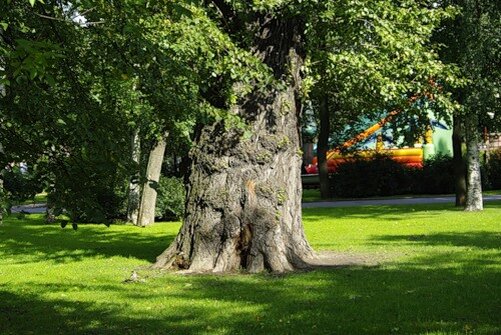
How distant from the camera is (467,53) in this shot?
70.5 ft

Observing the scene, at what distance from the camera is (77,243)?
59.0 feet

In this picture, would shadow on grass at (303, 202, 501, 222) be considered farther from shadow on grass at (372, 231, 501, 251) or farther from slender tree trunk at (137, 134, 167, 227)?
shadow on grass at (372, 231, 501, 251)

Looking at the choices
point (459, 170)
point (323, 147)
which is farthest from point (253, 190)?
point (323, 147)

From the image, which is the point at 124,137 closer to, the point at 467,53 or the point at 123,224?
the point at 467,53

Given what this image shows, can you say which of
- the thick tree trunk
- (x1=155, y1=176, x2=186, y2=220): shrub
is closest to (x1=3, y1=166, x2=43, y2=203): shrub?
the thick tree trunk

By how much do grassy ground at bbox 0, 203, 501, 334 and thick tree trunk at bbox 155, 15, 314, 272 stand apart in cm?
63

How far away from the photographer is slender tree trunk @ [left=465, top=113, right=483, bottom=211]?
74.4 ft

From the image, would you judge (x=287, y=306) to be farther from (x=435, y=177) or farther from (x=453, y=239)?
(x=435, y=177)

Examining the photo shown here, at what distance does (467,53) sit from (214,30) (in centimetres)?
1299

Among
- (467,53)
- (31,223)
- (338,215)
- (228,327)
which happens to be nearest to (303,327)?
(228,327)

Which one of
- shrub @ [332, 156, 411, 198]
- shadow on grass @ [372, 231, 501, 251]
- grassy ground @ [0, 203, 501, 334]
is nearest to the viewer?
grassy ground @ [0, 203, 501, 334]

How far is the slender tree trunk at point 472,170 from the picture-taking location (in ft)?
74.4

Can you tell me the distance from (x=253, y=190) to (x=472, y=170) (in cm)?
1319

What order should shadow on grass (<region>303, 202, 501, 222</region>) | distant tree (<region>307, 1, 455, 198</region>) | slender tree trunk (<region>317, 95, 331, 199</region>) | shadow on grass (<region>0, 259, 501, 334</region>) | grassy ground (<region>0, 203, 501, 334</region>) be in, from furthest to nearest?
slender tree trunk (<region>317, 95, 331, 199</region>), shadow on grass (<region>303, 202, 501, 222</region>), distant tree (<region>307, 1, 455, 198</region>), grassy ground (<region>0, 203, 501, 334</region>), shadow on grass (<region>0, 259, 501, 334</region>)
